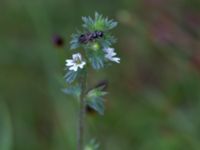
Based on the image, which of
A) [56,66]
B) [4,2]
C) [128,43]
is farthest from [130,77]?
[4,2]

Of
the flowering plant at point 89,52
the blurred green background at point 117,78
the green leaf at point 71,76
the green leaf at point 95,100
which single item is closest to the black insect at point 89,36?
the flowering plant at point 89,52

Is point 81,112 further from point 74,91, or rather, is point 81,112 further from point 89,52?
point 89,52

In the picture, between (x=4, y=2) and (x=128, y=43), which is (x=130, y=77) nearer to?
(x=128, y=43)

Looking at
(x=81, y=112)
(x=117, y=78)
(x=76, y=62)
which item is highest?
(x=117, y=78)

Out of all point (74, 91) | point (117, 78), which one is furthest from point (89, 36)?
point (117, 78)

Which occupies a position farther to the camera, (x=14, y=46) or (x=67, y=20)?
(x=67, y=20)

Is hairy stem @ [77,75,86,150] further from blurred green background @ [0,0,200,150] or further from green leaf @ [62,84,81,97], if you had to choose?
blurred green background @ [0,0,200,150]

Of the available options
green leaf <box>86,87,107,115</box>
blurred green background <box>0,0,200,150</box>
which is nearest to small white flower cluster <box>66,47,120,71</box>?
green leaf <box>86,87,107,115</box>
